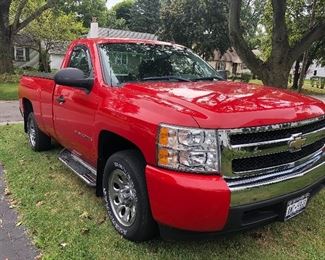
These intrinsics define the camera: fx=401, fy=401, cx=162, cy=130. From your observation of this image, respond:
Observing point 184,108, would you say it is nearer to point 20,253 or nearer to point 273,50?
point 20,253

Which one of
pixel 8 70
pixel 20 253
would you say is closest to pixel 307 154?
pixel 20 253

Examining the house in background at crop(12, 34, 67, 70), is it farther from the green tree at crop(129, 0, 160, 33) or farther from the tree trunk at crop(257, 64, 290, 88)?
the tree trunk at crop(257, 64, 290, 88)

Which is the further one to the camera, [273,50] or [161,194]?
[273,50]

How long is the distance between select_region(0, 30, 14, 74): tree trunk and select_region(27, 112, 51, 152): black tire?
53.3ft

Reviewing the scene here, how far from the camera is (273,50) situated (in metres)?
9.52

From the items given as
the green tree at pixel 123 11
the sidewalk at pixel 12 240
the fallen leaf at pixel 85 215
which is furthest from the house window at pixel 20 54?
the fallen leaf at pixel 85 215

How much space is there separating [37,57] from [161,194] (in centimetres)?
4271

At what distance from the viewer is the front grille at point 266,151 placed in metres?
2.96

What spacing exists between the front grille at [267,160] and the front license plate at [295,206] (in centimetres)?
34

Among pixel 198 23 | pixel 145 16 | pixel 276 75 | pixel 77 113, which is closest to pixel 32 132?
pixel 77 113

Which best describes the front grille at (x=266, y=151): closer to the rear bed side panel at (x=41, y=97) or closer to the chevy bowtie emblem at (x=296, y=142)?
the chevy bowtie emblem at (x=296, y=142)

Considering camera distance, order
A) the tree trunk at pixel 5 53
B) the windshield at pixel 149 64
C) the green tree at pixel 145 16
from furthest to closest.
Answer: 1. the green tree at pixel 145 16
2. the tree trunk at pixel 5 53
3. the windshield at pixel 149 64

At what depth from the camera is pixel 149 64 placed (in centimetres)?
466

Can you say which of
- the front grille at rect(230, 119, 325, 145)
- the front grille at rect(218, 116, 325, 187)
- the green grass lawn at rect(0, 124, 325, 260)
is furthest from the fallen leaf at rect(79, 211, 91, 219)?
the front grille at rect(230, 119, 325, 145)
